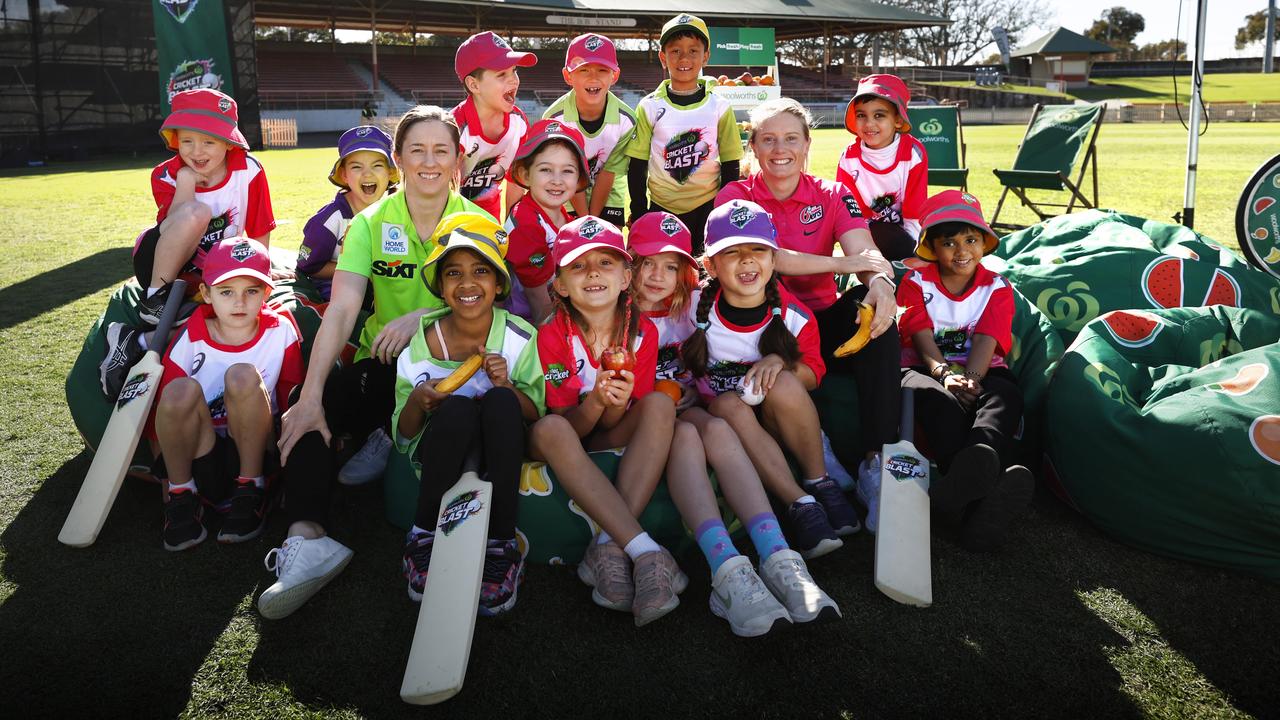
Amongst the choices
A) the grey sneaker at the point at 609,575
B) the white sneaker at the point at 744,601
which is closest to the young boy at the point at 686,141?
the grey sneaker at the point at 609,575

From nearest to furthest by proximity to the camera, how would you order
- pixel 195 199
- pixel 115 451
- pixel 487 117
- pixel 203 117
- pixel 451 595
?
pixel 451 595
pixel 115 451
pixel 203 117
pixel 195 199
pixel 487 117

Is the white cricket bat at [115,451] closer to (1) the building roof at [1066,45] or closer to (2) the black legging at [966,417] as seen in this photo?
(2) the black legging at [966,417]

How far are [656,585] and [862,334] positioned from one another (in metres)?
1.20

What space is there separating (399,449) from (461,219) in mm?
813

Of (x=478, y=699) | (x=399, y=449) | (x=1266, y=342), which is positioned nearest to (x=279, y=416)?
(x=399, y=449)

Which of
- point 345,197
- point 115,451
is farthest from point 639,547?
point 345,197

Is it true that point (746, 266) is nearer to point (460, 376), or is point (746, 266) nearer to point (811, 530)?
point (811, 530)

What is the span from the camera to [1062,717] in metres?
1.92

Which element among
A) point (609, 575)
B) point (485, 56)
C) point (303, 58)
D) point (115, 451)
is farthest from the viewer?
point (303, 58)

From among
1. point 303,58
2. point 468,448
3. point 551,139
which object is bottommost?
point 468,448

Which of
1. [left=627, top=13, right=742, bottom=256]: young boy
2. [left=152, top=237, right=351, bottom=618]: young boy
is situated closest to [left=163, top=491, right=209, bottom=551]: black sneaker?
[left=152, top=237, right=351, bottom=618]: young boy

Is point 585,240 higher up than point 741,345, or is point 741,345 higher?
point 585,240

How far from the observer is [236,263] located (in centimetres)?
288

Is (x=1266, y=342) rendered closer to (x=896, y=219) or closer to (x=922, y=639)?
(x=896, y=219)
